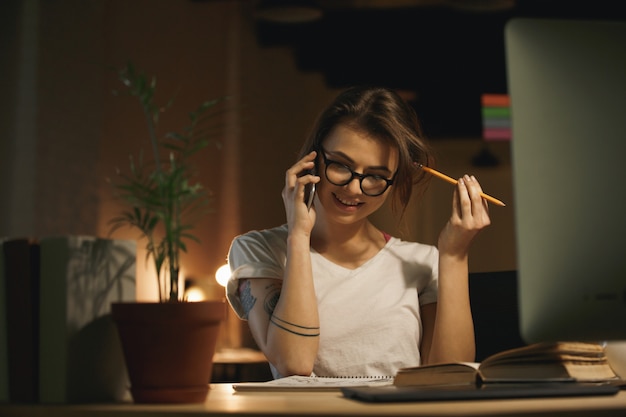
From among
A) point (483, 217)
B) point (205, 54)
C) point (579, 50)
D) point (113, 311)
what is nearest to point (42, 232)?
point (205, 54)

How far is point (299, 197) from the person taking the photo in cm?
162

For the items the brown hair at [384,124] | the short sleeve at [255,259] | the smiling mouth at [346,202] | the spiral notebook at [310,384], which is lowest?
the spiral notebook at [310,384]

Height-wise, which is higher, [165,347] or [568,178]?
[568,178]

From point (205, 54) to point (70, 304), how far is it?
4.63 m

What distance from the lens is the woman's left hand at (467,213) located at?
1.54 metres

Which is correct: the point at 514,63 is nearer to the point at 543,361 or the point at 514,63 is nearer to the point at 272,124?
the point at 543,361

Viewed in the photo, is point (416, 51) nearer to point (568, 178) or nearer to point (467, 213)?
point (467, 213)

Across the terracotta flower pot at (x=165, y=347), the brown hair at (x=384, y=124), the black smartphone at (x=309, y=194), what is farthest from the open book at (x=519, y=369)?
the brown hair at (x=384, y=124)

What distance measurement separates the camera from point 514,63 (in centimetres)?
95

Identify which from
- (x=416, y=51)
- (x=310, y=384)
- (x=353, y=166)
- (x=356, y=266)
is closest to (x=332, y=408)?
(x=310, y=384)

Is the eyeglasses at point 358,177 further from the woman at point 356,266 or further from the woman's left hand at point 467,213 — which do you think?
the woman's left hand at point 467,213

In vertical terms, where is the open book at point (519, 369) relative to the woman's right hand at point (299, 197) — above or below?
below

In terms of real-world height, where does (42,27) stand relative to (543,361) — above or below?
above

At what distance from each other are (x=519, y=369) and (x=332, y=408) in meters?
0.36
